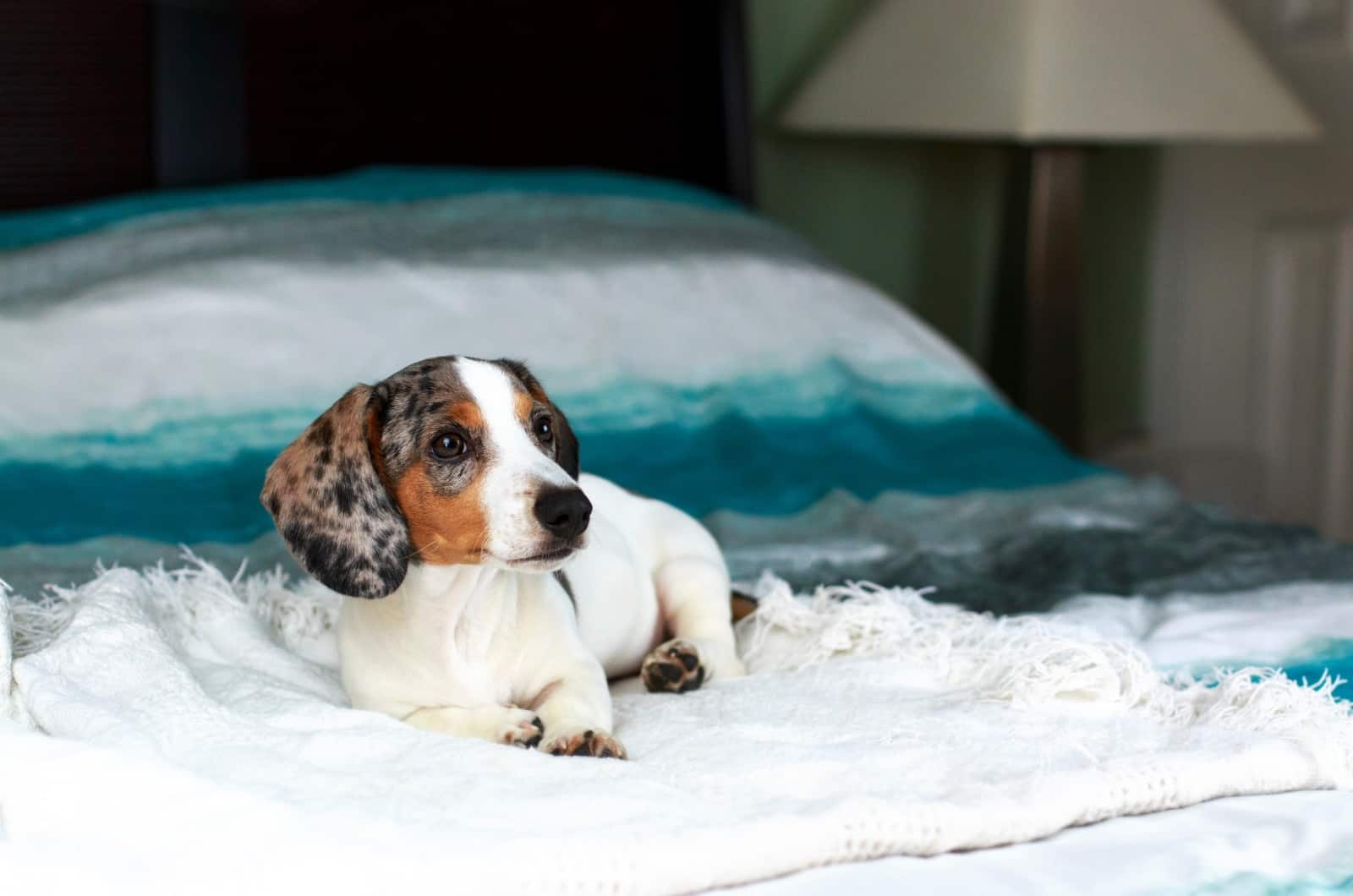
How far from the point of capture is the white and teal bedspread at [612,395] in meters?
1.92

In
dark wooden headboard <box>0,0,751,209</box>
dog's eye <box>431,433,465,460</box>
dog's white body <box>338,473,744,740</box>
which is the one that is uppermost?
dark wooden headboard <box>0,0,751,209</box>

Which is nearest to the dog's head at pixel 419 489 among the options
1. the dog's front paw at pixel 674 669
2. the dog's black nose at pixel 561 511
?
the dog's black nose at pixel 561 511

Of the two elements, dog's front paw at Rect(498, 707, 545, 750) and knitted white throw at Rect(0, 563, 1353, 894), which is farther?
dog's front paw at Rect(498, 707, 545, 750)

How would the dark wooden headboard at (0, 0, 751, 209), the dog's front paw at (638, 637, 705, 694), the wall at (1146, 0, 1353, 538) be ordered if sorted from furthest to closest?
the wall at (1146, 0, 1353, 538) → the dark wooden headboard at (0, 0, 751, 209) → the dog's front paw at (638, 637, 705, 694)

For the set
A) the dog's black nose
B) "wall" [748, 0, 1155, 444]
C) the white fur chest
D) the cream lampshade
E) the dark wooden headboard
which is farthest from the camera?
"wall" [748, 0, 1155, 444]

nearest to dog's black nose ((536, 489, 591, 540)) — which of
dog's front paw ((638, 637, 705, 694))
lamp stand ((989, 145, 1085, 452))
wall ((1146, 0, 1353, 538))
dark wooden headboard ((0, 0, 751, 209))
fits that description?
dog's front paw ((638, 637, 705, 694))

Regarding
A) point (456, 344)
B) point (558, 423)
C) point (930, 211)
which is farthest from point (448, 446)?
point (930, 211)

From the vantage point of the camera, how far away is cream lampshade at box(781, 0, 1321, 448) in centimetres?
296

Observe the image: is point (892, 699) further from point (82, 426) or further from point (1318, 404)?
point (1318, 404)

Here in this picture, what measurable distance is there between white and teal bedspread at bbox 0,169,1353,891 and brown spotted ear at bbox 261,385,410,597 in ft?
1.82

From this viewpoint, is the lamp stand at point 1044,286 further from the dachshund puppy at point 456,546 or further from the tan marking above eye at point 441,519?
the tan marking above eye at point 441,519

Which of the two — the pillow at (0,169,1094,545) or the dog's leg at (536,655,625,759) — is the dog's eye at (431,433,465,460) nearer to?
the dog's leg at (536,655,625,759)

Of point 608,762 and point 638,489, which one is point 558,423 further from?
point 638,489

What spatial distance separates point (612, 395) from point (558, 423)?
0.96 m
